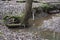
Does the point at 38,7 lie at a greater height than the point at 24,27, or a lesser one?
greater

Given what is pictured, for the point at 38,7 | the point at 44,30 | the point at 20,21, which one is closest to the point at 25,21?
the point at 20,21

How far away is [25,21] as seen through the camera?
1079 cm

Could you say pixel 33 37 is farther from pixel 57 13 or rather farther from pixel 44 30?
pixel 57 13

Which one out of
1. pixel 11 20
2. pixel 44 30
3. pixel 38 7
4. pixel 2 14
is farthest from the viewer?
pixel 38 7

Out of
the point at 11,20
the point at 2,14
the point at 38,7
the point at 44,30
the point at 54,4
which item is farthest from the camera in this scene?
the point at 54,4

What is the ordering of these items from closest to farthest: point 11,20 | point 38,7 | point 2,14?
point 11,20 < point 2,14 < point 38,7

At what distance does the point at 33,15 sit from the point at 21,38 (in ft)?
14.9

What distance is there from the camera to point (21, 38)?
8.42 metres

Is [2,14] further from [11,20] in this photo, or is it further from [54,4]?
[54,4]

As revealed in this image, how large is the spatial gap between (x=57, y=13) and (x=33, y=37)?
5.36 m

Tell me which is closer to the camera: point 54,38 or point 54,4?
point 54,38

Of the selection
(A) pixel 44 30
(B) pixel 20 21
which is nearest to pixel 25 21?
(B) pixel 20 21

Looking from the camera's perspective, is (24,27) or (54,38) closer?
(54,38)

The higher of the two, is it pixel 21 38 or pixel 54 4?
pixel 54 4
